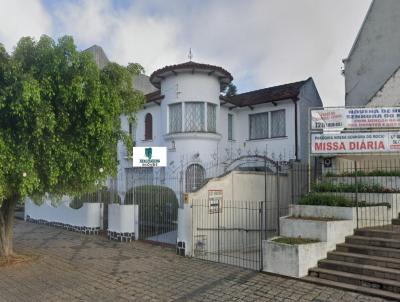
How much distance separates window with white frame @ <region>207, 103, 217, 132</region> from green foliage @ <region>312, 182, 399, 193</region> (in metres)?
7.62

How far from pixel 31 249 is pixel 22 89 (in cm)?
621

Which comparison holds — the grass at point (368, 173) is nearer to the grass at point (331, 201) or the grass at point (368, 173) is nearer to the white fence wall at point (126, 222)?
the grass at point (331, 201)

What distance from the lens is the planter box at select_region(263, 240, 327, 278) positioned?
8109 millimetres

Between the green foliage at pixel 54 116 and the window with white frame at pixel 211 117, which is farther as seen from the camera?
the window with white frame at pixel 211 117

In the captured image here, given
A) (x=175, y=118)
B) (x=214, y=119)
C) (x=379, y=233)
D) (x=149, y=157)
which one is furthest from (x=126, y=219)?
(x=379, y=233)

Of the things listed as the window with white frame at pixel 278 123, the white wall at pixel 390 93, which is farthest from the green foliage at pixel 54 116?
the window with white frame at pixel 278 123

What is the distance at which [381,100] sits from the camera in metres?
13.8

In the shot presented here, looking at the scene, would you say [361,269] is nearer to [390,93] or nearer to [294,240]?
[294,240]

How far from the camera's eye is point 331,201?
9.82 meters

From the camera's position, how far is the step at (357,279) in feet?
23.3

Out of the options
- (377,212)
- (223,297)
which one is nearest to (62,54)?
(223,297)

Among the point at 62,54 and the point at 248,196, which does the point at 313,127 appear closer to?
the point at 248,196

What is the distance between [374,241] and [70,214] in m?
12.0

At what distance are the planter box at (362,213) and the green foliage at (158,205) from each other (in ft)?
15.2
